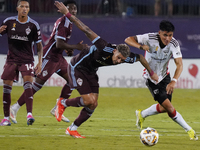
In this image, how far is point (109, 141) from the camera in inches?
258

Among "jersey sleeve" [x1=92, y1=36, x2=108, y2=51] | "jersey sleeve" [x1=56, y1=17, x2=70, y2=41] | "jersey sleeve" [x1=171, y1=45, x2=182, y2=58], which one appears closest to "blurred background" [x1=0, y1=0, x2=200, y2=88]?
"jersey sleeve" [x1=56, y1=17, x2=70, y2=41]

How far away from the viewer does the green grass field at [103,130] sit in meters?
6.20

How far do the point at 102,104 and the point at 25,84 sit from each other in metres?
4.62

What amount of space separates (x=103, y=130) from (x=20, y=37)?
2.26 metres

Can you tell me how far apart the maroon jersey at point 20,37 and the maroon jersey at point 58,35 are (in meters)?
0.60

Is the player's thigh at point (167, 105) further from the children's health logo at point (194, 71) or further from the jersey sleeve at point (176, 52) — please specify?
the children's health logo at point (194, 71)

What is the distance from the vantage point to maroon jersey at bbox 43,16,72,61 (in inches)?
324

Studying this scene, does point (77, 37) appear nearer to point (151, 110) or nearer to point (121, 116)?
point (121, 116)

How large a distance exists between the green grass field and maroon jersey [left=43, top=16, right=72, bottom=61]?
1.35 m

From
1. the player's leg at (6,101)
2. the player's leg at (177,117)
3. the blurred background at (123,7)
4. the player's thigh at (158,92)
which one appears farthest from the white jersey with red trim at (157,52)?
the blurred background at (123,7)

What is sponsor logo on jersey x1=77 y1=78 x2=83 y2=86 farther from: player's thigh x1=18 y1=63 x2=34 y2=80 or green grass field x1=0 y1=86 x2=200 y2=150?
player's thigh x1=18 y1=63 x2=34 y2=80

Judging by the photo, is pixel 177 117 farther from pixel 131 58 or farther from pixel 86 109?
pixel 86 109

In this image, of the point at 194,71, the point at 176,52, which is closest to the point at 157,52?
the point at 176,52

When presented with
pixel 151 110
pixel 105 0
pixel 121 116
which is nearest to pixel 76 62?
pixel 151 110
